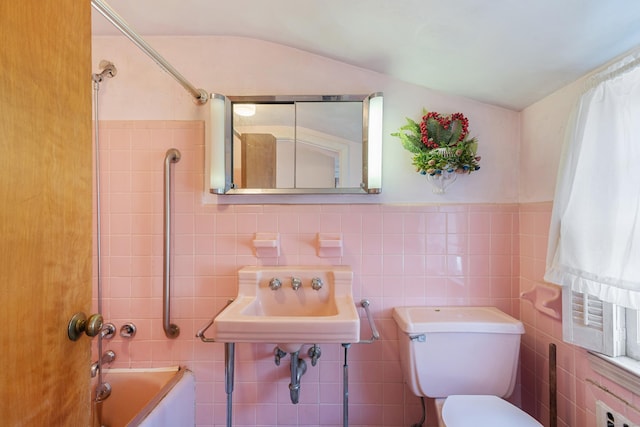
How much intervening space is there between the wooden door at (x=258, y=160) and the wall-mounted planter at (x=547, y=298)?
1303 millimetres

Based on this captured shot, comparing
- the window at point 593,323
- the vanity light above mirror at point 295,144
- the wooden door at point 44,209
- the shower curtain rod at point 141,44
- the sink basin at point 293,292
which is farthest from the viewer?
the vanity light above mirror at point 295,144

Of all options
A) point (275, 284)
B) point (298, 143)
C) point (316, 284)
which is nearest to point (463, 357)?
point (316, 284)

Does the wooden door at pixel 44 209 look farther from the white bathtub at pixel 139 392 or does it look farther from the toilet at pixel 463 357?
the toilet at pixel 463 357

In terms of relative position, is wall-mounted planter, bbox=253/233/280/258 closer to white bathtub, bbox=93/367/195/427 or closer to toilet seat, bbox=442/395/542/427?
white bathtub, bbox=93/367/195/427

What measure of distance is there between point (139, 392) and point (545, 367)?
6.24ft

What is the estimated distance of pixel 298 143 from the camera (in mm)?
1397

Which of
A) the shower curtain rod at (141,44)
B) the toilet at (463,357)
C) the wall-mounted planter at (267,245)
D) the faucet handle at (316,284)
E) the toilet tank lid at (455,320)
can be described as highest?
the shower curtain rod at (141,44)

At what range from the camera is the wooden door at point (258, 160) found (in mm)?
1402

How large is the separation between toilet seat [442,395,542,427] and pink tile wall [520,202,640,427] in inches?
9.4

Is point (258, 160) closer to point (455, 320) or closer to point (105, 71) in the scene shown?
point (105, 71)

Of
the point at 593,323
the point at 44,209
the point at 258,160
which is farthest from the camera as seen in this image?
the point at 258,160

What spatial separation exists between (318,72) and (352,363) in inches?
58.0

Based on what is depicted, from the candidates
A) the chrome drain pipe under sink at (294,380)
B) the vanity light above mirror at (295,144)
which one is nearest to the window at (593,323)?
the vanity light above mirror at (295,144)

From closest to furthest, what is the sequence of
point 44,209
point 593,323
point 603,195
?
1. point 44,209
2. point 603,195
3. point 593,323
